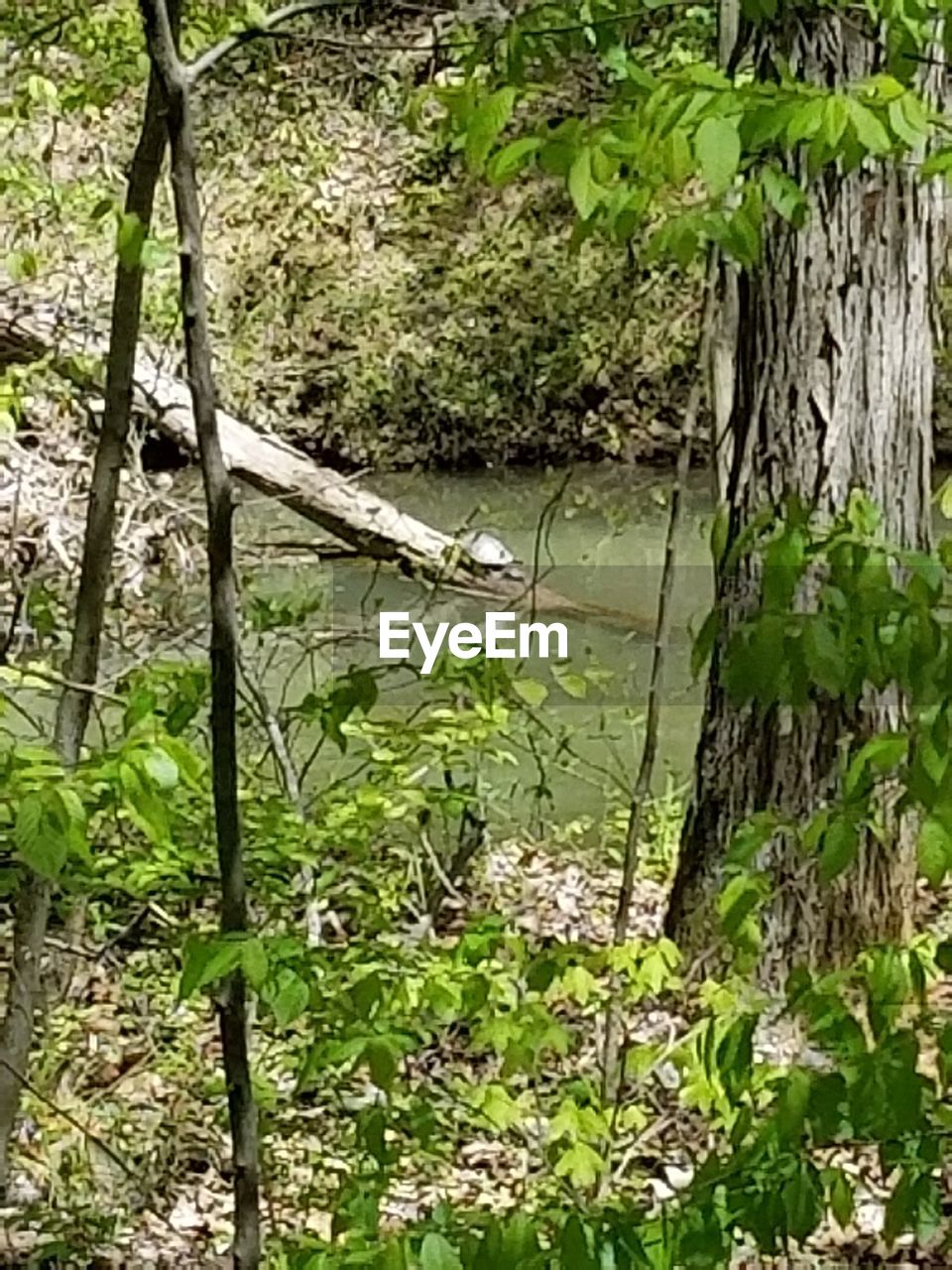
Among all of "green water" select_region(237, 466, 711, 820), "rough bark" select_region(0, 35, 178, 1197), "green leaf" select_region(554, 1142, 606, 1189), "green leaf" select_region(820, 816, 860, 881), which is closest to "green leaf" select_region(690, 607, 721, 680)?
"green leaf" select_region(820, 816, 860, 881)

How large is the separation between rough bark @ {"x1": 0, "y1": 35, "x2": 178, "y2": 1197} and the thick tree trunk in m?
1.08

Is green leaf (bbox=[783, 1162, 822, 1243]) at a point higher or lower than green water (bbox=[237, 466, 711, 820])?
higher

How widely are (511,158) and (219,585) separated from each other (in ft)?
1.33

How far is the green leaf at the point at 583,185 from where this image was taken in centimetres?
129

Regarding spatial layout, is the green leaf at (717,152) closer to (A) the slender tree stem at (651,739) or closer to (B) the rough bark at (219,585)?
(B) the rough bark at (219,585)

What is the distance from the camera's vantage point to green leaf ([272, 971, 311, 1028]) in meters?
1.33

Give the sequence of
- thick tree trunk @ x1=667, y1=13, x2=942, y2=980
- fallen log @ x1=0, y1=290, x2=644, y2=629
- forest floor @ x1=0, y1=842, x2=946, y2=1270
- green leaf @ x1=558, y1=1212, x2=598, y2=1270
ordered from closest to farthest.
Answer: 1. green leaf @ x1=558, y1=1212, x2=598, y2=1270
2. forest floor @ x1=0, y1=842, x2=946, y2=1270
3. thick tree trunk @ x1=667, y1=13, x2=942, y2=980
4. fallen log @ x1=0, y1=290, x2=644, y2=629

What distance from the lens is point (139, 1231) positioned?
2758 millimetres

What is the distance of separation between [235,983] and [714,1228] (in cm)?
46

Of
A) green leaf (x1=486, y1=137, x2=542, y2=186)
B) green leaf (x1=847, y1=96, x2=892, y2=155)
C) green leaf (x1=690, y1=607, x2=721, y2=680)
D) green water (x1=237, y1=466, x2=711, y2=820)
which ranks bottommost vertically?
green water (x1=237, y1=466, x2=711, y2=820)

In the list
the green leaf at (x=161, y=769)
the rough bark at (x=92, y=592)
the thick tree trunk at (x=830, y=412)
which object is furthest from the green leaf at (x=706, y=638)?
the thick tree trunk at (x=830, y=412)

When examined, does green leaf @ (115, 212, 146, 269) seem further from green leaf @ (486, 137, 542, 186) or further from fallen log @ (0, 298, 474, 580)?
fallen log @ (0, 298, 474, 580)

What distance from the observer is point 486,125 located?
133 centimetres

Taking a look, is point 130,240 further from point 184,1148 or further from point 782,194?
point 184,1148
